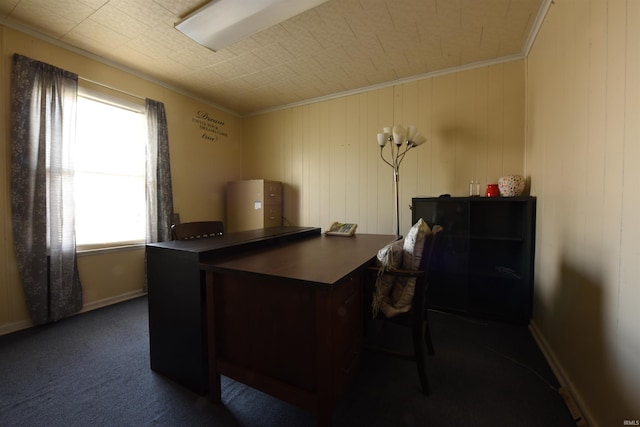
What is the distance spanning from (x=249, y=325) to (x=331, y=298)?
1.54ft

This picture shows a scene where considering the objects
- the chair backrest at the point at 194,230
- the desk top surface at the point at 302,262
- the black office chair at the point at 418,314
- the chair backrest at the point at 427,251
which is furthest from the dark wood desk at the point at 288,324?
the chair backrest at the point at 194,230

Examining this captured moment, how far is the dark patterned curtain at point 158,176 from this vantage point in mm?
2928

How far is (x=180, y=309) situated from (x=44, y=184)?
6.35ft

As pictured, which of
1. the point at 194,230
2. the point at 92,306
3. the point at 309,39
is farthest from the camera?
the point at 92,306

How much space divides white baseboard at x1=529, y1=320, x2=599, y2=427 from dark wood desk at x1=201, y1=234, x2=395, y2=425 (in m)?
1.07

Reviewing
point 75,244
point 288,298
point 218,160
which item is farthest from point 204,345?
point 218,160

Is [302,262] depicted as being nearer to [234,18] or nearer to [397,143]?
[397,143]

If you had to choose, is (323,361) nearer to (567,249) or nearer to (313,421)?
(313,421)

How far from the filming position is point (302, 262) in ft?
4.22

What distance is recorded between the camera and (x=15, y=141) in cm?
204

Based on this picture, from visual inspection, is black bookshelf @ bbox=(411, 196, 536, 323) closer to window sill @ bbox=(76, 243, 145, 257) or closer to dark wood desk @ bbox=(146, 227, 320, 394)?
dark wood desk @ bbox=(146, 227, 320, 394)

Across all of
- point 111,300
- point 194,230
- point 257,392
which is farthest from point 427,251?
point 111,300

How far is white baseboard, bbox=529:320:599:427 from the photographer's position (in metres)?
1.18

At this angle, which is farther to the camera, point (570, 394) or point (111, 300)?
point (111, 300)
